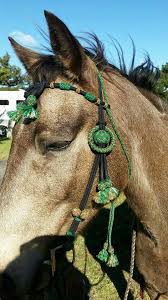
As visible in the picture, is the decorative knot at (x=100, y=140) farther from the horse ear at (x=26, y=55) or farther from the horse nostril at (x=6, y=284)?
the horse nostril at (x=6, y=284)

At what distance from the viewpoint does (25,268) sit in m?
2.40

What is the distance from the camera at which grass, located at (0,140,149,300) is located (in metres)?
5.50

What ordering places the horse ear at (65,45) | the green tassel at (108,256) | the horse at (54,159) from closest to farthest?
the horse ear at (65,45)
the horse at (54,159)
the green tassel at (108,256)

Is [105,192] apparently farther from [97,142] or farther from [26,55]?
[26,55]

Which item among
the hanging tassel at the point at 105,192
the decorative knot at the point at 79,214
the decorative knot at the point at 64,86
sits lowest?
the decorative knot at the point at 79,214

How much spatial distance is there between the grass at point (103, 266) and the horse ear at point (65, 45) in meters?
2.49

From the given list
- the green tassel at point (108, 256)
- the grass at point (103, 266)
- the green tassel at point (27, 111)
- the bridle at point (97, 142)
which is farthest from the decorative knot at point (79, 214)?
the grass at point (103, 266)

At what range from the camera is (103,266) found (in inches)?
255

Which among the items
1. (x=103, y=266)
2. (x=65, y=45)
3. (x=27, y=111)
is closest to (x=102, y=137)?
(x=27, y=111)

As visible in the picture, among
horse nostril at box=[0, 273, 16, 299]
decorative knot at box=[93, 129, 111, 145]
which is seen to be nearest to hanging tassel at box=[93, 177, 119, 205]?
decorative knot at box=[93, 129, 111, 145]

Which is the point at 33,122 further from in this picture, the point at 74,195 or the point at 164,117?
the point at 164,117

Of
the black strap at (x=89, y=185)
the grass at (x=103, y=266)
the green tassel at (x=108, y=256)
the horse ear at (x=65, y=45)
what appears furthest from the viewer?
the grass at (x=103, y=266)

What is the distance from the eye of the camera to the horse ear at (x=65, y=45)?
2.27 meters

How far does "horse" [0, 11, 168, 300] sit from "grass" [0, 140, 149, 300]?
207 cm
